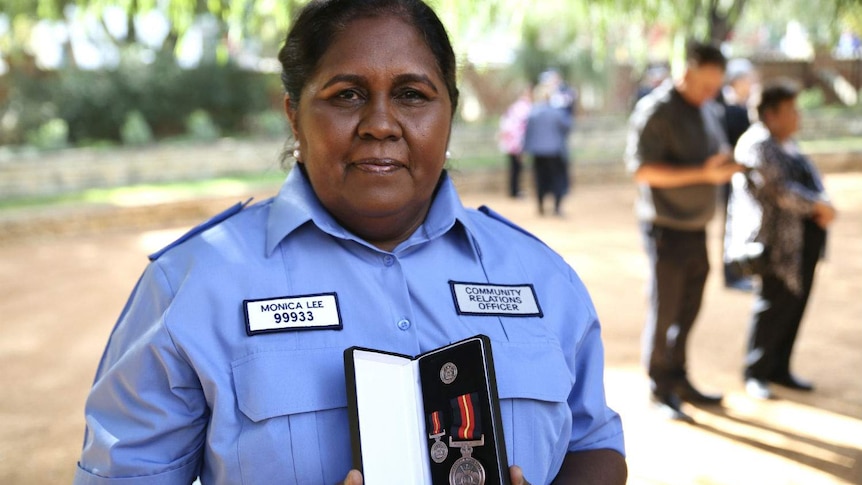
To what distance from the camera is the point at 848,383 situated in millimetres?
4961

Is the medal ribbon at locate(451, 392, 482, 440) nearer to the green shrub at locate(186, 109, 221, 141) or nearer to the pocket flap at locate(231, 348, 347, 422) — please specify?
the pocket flap at locate(231, 348, 347, 422)

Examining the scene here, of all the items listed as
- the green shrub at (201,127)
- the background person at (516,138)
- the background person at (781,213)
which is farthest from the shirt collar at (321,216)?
the green shrub at (201,127)

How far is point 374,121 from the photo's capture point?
151 centimetres

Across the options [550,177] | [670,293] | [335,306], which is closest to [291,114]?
[335,306]

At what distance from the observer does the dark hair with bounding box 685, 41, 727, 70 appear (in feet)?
13.5

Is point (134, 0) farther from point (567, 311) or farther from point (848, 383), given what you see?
point (848, 383)

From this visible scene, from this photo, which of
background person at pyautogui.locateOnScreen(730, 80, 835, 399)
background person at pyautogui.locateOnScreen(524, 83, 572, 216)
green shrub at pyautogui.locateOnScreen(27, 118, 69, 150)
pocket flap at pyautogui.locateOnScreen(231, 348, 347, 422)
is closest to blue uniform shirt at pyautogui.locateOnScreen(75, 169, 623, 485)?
pocket flap at pyautogui.locateOnScreen(231, 348, 347, 422)

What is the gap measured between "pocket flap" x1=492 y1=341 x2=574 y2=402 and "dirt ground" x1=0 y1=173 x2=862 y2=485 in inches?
95.8

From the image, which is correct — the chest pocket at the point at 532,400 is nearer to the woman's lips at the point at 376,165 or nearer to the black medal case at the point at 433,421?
the black medal case at the point at 433,421

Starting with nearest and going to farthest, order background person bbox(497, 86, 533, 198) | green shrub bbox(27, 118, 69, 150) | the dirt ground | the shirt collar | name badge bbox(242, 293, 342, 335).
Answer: name badge bbox(242, 293, 342, 335)
the shirt collar
the dirt ground
background person bbox(497, 86, 533, 198)
green shrub bbox(27, 118, 69, 150)

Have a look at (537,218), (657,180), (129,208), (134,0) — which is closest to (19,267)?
(129,208)

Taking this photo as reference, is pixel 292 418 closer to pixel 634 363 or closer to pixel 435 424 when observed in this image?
pixel 435 424

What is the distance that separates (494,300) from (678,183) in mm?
2863

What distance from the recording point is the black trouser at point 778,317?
4664 mm
